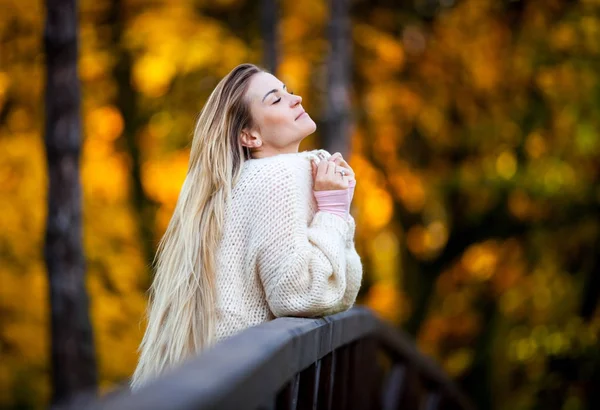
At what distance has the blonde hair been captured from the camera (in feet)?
10.0

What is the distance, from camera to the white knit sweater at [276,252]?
3000 mm

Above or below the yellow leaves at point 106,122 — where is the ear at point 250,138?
below

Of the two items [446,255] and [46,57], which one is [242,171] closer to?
[46,57]

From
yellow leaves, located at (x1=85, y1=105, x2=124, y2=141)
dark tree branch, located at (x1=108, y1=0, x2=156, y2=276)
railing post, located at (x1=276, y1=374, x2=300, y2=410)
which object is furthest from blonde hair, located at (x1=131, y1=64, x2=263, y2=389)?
yellow leaves, located at (x1=85, y1=105, x2=124, y2=141)

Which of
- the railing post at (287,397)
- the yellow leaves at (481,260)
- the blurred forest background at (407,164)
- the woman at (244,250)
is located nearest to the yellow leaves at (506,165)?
the blurred forest background at (407,164)

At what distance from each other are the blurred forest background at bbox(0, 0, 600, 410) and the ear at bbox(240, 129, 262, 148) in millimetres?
7707

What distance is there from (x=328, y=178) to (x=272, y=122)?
1.11 feet

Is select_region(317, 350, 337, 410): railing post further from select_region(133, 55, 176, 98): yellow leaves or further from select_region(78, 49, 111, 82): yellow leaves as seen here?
select_region(78, 49, 111, 82): yellow leaves

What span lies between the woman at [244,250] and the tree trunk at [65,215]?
3808 millimetres

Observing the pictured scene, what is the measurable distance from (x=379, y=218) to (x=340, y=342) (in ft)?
33.6

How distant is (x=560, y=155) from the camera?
36.8 ft

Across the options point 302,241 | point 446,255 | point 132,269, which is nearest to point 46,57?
point 302,241

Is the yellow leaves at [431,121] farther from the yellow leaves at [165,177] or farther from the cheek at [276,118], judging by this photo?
the cheek at [276,118]

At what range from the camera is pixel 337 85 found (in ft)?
34.1
